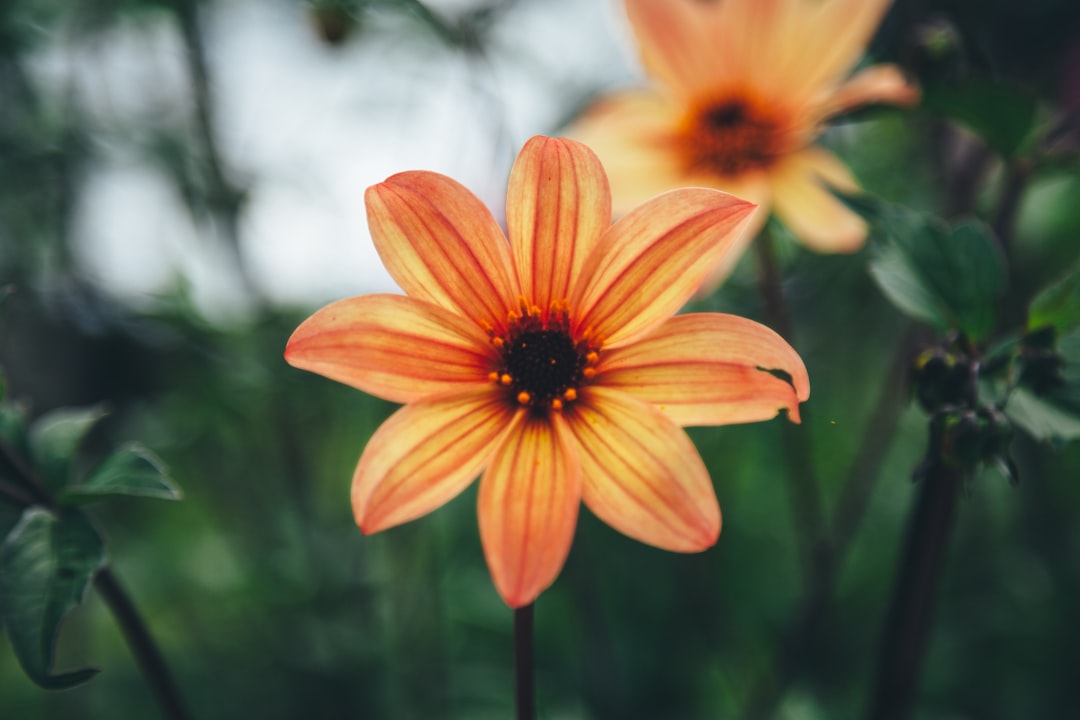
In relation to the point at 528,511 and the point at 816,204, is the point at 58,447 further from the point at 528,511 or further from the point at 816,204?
the point at 816,204

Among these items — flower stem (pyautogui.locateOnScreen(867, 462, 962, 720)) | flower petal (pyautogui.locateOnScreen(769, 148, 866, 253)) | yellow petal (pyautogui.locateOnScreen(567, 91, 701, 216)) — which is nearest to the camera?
flower stem (pyautogui.locateOnScreen(867, 462, 962, 720))

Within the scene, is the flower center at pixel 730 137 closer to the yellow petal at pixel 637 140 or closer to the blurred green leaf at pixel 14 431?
the yellow petal at pixel 637 140

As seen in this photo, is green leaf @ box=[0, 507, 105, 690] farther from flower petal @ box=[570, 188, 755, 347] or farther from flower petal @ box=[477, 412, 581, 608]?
flower petal @ box=[570, 188, 755, 347]

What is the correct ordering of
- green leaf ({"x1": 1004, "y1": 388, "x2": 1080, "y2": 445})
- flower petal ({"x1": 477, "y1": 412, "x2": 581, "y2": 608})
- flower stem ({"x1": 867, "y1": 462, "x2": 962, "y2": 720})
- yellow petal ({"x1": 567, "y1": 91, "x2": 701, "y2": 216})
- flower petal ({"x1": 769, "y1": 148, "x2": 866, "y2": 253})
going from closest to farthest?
flower petal ({"x1": 477, "y1": 412, "x2": 581, "y2": 608})
green leaf ({"x1": 1004, "y1": 388, "x2": 1080, "y2": 445})
flower stem ({"x1": 867, "y1": 462, "x2": 962, "y2": 720})
flower petal ({"x1": 769, "y1": 148, "x2": 866, "y2": 253})
yellow petal ({"x1": 567, "y1": 91, "x2": 701, "y2": 216})

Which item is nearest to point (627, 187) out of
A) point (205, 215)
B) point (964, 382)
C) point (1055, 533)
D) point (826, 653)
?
point (964, 382)

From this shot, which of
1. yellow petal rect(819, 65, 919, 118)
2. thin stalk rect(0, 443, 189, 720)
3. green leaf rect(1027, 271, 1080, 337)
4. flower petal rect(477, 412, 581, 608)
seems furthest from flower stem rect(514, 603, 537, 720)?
yellow petal rect(819, 65, 919, 118)

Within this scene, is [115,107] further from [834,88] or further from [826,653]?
[826,653]
